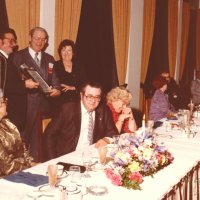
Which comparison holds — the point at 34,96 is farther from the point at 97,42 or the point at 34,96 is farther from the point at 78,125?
the point at 97,42

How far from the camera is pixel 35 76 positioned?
4.38m

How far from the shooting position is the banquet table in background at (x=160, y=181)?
214 centimetres

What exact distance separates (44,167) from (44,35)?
260 cm

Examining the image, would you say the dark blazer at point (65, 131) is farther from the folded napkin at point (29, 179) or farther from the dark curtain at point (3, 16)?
the dark curtain at point (3, 16)

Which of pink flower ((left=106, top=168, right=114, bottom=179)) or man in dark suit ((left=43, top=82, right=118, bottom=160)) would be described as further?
man in dark suit ((left=43, top=82, right=118, bottom=160))

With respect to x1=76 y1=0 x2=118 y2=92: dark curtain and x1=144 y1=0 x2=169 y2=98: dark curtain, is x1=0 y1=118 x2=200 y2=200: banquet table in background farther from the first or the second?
x1=144 y1=0 x2=169 y2=98: dark curtain

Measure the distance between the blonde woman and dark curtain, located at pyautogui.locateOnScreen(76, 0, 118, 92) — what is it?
8.58 feet

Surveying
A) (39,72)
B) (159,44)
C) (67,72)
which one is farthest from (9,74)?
(159,44)

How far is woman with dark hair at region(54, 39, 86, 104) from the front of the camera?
201 inches

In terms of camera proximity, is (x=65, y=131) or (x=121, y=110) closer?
(x=65, y=131)

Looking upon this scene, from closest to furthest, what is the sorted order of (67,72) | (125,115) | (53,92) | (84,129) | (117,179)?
(117,179) → (84,129) → (125,115) → (53,92) → (67,72)

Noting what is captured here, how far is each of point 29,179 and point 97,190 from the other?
1.42 feet

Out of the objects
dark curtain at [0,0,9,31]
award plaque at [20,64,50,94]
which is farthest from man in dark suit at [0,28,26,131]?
dark curtain at [0,0,9,31]

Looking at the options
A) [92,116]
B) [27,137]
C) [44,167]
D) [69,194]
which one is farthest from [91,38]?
[69,194]
